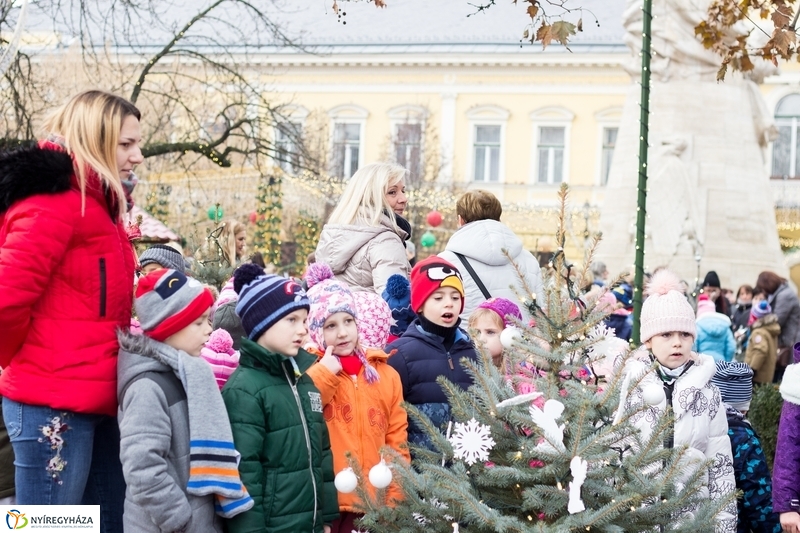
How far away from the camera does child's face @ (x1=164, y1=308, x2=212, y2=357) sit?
486 centimetres

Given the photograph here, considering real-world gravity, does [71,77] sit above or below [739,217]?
above

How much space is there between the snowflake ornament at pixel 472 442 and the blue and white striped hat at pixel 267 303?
951 millimetres

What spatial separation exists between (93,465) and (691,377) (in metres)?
2.83

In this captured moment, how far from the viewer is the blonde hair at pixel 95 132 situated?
4762 mm

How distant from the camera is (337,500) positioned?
535 centimetres

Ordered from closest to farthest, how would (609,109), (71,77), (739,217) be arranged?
(739,217)
(71,77)
(609,109)

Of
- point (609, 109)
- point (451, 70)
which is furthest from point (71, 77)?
point (609, 109)

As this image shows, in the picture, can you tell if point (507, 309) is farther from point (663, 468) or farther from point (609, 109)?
point (609, 109)

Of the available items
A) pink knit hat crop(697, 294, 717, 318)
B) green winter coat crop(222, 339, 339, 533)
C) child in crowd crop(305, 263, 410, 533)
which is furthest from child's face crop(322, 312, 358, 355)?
pink knit hat crop(697, 294, 717, 318)

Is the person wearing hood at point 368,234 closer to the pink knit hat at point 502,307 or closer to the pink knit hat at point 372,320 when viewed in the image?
the pink knit hat at point 372,320

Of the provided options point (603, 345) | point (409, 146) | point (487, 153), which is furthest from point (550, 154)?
point (603, 345)

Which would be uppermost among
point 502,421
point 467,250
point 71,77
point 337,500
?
point 71,77

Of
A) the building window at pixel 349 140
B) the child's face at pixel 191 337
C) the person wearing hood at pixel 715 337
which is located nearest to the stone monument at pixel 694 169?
the person wearing hood at pixel 715 337

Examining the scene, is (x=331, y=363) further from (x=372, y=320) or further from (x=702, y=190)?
(x=702, y=190)
